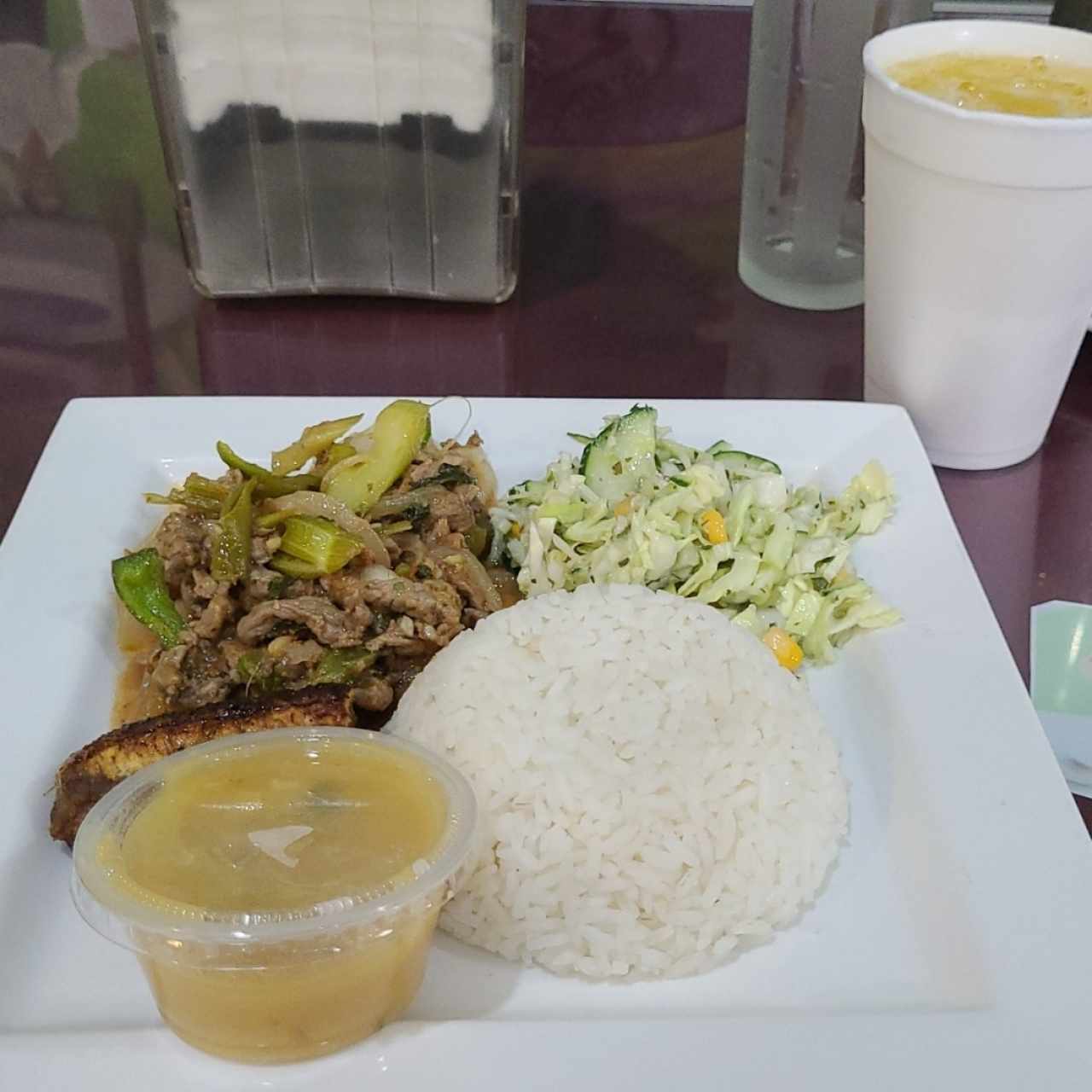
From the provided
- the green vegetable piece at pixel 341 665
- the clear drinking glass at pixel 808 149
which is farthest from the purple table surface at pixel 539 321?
the green vegetable piece at pixel 341 665

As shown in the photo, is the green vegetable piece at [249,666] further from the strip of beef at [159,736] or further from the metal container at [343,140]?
the metal container at [343,140]

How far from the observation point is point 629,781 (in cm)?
169

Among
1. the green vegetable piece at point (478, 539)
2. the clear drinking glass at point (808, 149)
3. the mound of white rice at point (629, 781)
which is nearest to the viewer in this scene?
the mound of white rice at point (629, 781)

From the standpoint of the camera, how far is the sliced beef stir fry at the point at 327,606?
192cm

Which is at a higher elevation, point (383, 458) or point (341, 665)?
point (383, 458)

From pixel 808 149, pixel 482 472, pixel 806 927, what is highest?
pixel 808 149

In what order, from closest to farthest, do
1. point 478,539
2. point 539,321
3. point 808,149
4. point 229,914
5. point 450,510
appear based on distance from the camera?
point 229,914, point 450,510, point 478,539, point 808,149, point 539,321

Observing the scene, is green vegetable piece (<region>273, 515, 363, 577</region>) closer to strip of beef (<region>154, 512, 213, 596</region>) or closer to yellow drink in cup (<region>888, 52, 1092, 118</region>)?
strip of beef (<region>154, 512, 213, 596</region>)

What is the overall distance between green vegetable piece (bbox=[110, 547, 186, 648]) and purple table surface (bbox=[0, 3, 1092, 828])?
50 centimetres

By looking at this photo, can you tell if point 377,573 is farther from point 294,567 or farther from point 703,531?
point 703,531

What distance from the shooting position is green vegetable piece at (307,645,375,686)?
1.92 m

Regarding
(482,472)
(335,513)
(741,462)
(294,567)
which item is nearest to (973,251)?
(741,462)

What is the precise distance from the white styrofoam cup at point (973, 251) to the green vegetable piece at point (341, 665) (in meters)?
1.28

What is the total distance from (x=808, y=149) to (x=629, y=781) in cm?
Answer: 178
